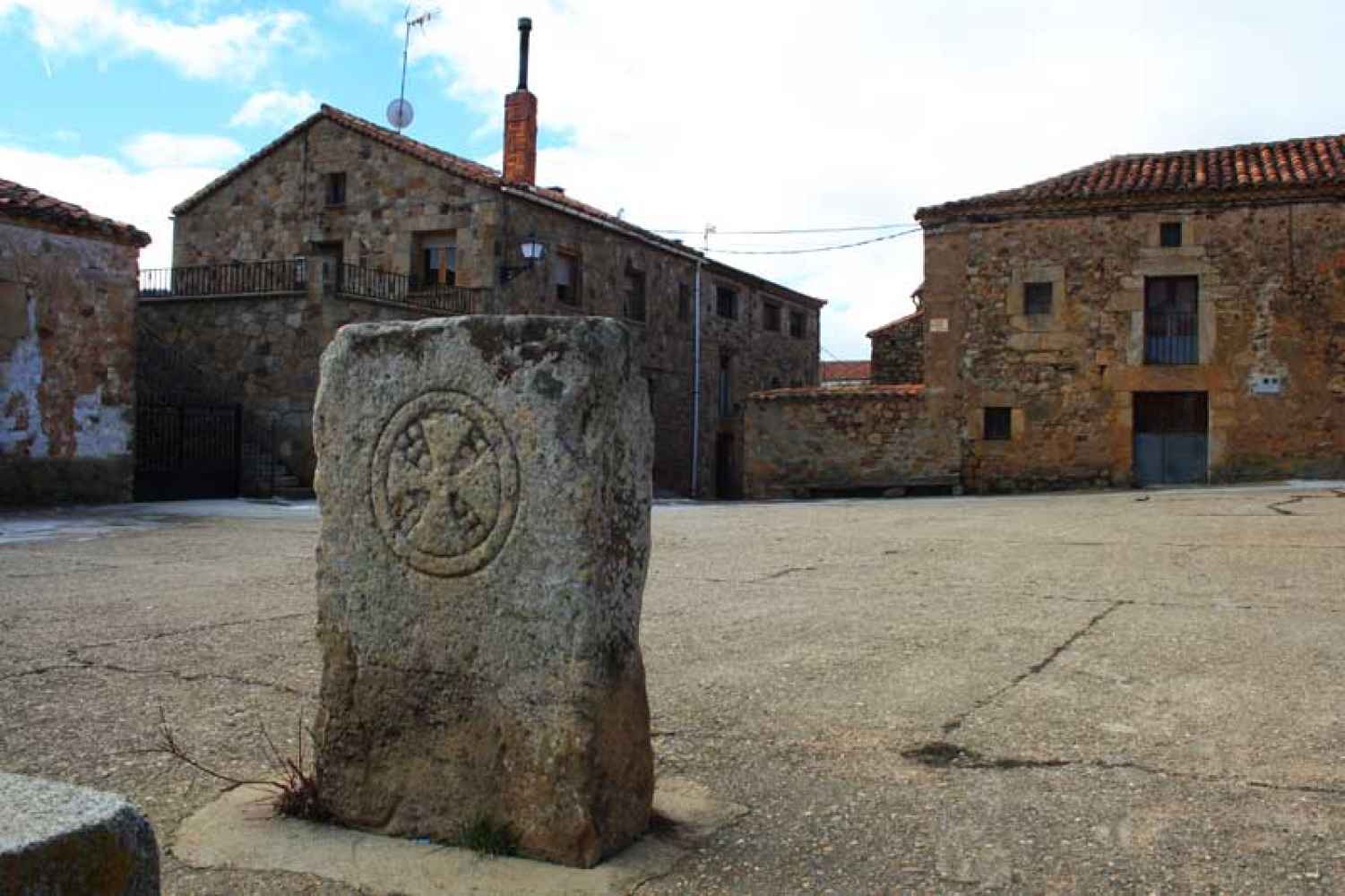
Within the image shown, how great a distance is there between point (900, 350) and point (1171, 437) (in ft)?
25.8

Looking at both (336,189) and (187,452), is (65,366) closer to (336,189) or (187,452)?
(187,452)

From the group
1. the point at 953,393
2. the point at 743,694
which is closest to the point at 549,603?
the point at 743,694

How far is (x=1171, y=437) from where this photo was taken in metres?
19.7

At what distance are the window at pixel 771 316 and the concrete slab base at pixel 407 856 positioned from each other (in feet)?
93.6

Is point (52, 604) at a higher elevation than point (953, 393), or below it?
below

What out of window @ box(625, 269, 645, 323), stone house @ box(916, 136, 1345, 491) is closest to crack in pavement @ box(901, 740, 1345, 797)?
stone house @ box(916, 136, 1345, 491)

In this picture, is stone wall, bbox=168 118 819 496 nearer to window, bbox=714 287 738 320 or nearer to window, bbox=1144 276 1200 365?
window, bbox=714 287 738 320

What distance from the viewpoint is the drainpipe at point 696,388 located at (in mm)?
27312

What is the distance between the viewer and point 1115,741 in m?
3.52

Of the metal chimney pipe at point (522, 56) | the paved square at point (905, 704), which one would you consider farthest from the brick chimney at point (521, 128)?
the paved square at point (905, 704)

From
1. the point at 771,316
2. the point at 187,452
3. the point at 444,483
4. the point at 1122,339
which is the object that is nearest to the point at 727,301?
the point at 771,316

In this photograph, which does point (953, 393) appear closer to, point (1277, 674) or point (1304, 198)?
point (1304, 198)

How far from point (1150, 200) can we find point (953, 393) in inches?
185

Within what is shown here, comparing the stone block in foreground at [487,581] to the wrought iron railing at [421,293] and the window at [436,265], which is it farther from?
the window at [436,265]
